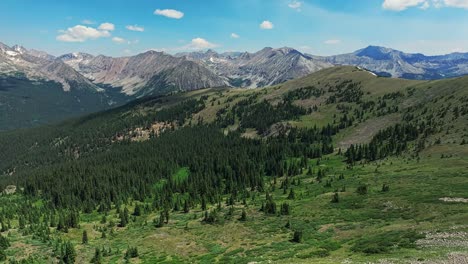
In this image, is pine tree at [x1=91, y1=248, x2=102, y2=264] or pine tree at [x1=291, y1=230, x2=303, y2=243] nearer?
pine tree at [x1=291, y1=230, x2=303, y2=243]

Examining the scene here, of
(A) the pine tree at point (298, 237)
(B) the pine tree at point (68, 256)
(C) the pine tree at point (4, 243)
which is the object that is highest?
(A) the pine tree at point (298, 237)

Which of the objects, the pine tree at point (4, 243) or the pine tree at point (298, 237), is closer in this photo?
the pine tree at point (298, 237)

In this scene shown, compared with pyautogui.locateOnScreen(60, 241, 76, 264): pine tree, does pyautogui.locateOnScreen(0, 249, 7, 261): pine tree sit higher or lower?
lower

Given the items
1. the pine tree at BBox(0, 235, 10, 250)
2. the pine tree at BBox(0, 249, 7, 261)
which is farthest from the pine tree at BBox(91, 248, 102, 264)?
the pine tree at BBox(0, 235, 10, 250)

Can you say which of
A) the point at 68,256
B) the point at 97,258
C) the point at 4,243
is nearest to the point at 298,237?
the point at 97,258

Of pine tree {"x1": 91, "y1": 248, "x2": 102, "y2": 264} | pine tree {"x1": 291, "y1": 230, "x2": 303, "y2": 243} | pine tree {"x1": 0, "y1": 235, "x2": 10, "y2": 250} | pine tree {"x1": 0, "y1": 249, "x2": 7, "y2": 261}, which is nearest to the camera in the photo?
pine tree {"x1": 291, "y1": 230, "x2": 303, "y2": 243}

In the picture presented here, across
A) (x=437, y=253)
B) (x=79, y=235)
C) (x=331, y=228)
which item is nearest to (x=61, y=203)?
(x=79, y=235)

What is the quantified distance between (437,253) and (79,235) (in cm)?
10411

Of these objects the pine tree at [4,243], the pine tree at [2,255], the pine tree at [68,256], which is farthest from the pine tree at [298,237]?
the pine tree at [4,243]

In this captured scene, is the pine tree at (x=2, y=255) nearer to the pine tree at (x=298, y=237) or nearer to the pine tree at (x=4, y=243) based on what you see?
the pine tree at (x=4, y=243)

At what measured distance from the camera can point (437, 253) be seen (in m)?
48.9

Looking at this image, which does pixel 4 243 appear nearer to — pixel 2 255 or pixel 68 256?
pixel 2 255

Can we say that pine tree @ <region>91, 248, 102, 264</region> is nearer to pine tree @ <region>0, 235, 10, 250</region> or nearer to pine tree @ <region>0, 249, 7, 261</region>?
pine tree @ <region>0, 249, 7, 261</region>

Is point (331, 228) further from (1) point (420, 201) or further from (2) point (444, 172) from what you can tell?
(2) point (444, 172)
